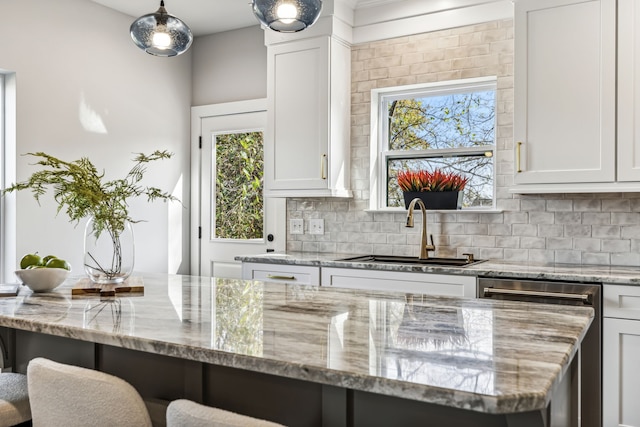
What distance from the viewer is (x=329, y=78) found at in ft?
12.2

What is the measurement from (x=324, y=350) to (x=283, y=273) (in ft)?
7.72

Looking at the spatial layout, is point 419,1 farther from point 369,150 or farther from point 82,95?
point 82,95

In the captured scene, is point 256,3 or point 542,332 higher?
point 256,3

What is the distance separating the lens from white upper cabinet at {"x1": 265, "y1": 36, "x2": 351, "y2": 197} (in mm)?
3738

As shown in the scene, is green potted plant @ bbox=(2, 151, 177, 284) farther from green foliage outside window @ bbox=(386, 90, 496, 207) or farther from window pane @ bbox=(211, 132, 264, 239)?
window pane @ bbox=(211, 132, 264, 239)

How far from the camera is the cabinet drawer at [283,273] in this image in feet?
11.3

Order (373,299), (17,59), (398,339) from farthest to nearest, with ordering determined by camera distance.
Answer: (17,59), (373,299), (398,339)

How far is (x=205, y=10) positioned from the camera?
4.29 metres

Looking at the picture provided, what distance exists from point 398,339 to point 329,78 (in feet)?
8.80

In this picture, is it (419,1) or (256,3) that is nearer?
(256,3)

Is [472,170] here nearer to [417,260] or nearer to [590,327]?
[417,260]

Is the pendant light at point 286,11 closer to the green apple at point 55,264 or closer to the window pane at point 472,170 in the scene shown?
the green apple at point 55,264

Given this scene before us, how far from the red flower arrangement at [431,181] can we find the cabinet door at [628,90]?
98 centimetres

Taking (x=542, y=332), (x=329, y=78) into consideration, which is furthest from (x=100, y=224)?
(x=329, y=78)
